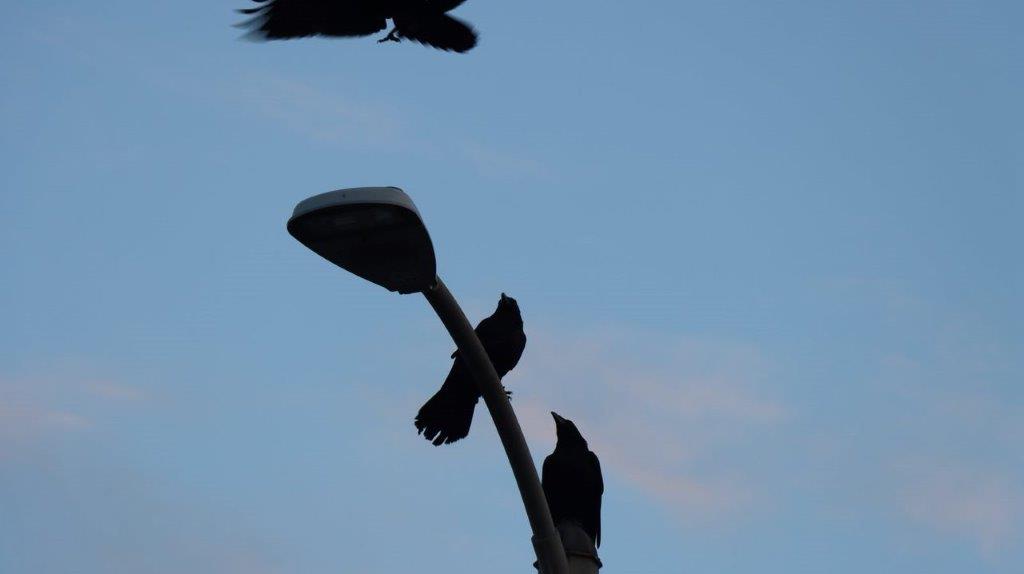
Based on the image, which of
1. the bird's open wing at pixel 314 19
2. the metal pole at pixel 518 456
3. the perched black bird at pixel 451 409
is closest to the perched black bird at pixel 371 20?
the bird's open wing at pixel 314 19

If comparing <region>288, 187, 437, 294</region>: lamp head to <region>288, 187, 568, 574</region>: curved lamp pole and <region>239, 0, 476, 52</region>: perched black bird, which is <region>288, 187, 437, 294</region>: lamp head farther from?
<region>239, 0, 476, 52</region>: perched black bird

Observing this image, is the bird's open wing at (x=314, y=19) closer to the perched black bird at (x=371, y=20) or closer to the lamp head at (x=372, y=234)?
the perched black bird at (x=371, y=20)

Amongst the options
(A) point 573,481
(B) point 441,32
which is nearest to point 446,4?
(B) point 441,32

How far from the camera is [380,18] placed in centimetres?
805

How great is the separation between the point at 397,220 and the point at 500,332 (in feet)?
16.4

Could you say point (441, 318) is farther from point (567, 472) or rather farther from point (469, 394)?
point (469, 394)

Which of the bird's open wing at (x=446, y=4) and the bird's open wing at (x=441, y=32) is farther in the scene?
the bird's open wing at (x=446, y=4)

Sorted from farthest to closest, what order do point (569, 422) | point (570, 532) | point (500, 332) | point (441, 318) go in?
1. point (500, 332)
2. point (569, 422)
3. point (570, 532)
4. point (441, 318)

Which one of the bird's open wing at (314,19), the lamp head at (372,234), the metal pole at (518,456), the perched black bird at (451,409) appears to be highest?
the bird's open wing at (314,19)

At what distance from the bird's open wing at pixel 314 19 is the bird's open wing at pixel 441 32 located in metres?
0.26

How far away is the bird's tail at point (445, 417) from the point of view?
21.9ft

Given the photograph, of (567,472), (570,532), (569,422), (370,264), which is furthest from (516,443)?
(569,422)

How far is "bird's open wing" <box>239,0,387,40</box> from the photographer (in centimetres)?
758

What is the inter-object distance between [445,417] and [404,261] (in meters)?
3.29
